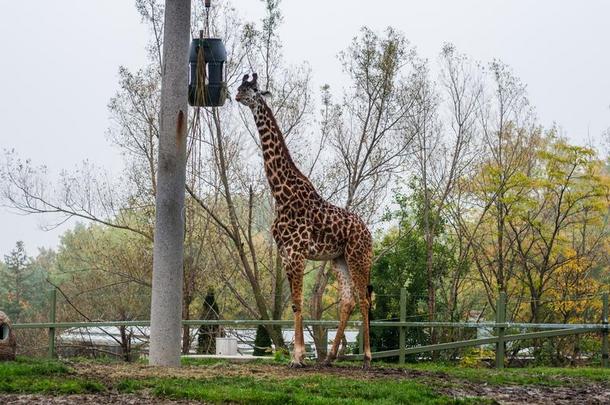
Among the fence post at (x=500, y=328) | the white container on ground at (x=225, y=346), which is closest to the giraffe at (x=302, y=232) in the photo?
the fence post at (x=500, y=328)

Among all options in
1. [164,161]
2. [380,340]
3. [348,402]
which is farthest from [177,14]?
[380,340]

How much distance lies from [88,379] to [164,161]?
2584 mm

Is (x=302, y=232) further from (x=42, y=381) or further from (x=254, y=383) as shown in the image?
(x=42, y=381)

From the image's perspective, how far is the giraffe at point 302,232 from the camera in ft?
30.9

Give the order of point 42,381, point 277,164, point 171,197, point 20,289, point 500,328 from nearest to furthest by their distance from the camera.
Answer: point 42,381
point 171,197
point 277,164
point 500,328
point 20,289

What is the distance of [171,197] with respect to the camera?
8.97 metres

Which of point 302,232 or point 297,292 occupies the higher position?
point 302,232

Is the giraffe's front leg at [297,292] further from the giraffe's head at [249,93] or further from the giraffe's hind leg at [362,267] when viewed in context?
the giraffe's head at [249,93]

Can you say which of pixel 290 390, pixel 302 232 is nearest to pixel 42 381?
pixel 290 390

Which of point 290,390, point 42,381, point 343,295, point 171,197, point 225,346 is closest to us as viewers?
point 42,381

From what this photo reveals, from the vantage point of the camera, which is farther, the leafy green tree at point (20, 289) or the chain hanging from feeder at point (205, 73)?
the leafy green tree at point (20, 289)

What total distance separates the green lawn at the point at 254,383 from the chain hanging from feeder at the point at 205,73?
9.91 ft

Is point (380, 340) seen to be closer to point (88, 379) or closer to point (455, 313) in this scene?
point (455, 313)

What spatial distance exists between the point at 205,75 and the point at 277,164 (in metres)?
1.31
